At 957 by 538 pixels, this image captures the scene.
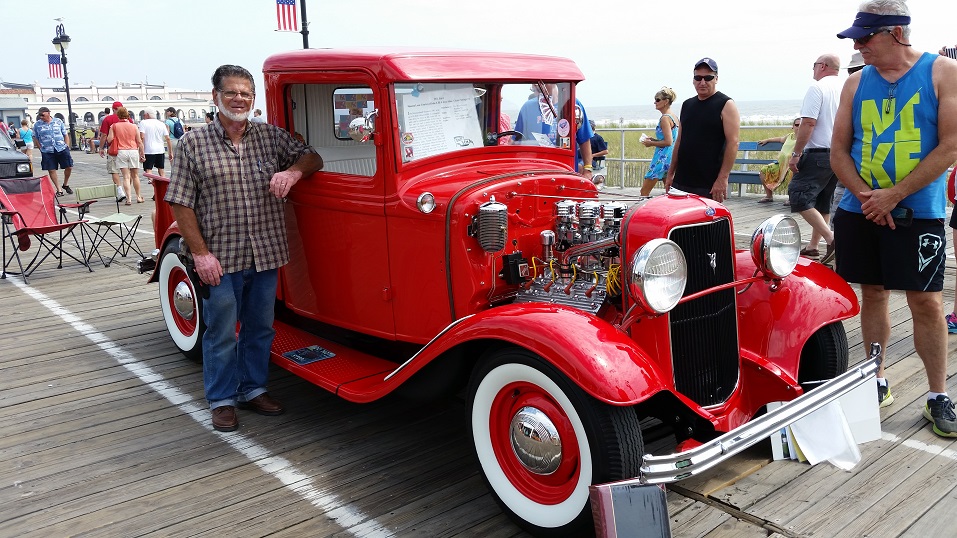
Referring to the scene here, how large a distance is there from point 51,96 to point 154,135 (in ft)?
390

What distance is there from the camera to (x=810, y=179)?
6184mm

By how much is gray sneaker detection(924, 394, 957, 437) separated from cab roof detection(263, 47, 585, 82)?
234cm

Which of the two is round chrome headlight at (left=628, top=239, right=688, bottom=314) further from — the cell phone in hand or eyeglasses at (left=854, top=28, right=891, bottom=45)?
eyeglasses at (left=854, top=28, right=891, bottom=45)

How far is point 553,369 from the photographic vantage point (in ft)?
8.14

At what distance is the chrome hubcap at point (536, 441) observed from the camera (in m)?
2.56

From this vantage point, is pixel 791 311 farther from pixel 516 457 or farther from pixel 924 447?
pixel 516 457

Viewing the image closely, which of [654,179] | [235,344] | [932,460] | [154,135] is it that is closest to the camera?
[932,460]

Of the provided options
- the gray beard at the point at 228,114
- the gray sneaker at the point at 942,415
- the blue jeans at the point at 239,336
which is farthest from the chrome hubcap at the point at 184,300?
the gray sneaker at the point at 942,415

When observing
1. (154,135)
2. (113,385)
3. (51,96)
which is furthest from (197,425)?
(51,96)

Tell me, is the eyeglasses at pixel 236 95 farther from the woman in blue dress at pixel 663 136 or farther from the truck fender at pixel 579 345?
the woman in blue dress at pixel 663 136

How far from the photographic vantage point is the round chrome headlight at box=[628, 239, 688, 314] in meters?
2.49

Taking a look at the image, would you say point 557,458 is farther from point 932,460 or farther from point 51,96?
point 51,96

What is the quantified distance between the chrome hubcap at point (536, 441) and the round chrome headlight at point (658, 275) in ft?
1.81

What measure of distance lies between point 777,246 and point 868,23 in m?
1.03
